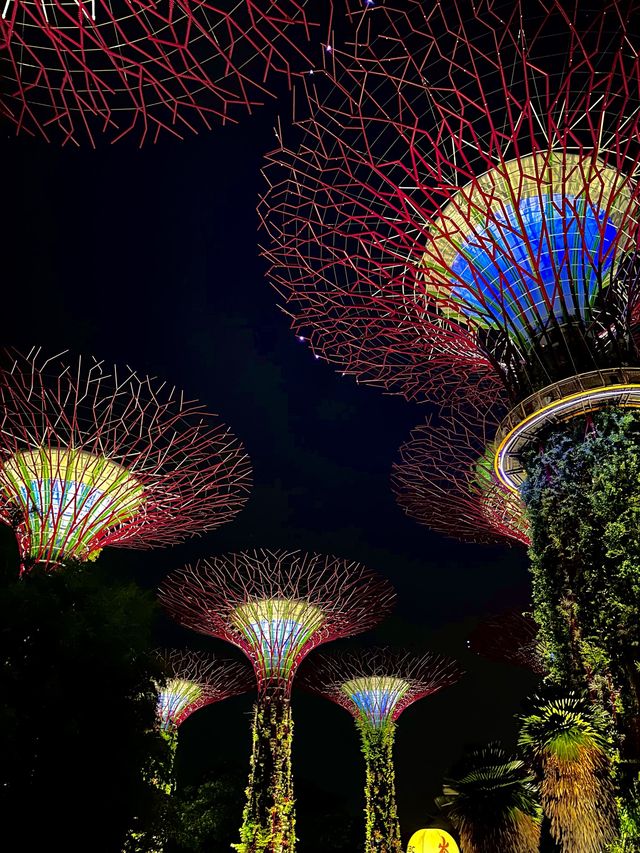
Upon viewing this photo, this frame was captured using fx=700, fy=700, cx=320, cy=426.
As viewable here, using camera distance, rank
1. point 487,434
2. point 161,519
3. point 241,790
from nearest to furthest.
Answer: point 161,519 < point 487,434 < point 241,790

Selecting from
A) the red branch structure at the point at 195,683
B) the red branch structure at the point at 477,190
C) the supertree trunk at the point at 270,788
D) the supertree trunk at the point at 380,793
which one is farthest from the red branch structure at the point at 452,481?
the red branch structure at the point at 195,683

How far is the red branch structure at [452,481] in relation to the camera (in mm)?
22719

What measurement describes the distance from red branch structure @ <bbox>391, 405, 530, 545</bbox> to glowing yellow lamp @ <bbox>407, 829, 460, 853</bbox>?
29.0 feet

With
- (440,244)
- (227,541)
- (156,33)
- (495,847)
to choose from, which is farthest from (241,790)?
(156,33)

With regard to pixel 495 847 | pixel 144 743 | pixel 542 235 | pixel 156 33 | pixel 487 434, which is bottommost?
pixel 495 847

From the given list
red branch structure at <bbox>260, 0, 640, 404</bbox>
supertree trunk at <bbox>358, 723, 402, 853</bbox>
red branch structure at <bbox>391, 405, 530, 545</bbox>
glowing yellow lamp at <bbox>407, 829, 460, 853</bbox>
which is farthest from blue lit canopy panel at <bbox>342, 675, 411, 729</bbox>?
red branch structure at <bbox>260, 0, 640, 404</bbox>

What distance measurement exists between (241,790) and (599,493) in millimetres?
36085

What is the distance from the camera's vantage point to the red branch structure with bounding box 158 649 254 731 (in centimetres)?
3500

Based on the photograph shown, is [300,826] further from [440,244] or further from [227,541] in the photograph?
[440,244]

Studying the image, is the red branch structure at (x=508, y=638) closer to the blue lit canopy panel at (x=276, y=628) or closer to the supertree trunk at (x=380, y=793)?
the supertree trunk at (x=380, y=793)

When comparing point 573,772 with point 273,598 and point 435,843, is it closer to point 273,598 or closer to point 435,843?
point 435,843

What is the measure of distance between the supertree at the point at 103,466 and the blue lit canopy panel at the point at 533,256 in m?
8.96

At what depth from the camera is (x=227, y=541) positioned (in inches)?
1703

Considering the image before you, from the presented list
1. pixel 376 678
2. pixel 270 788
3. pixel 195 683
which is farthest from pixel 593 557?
pixel 195 683
